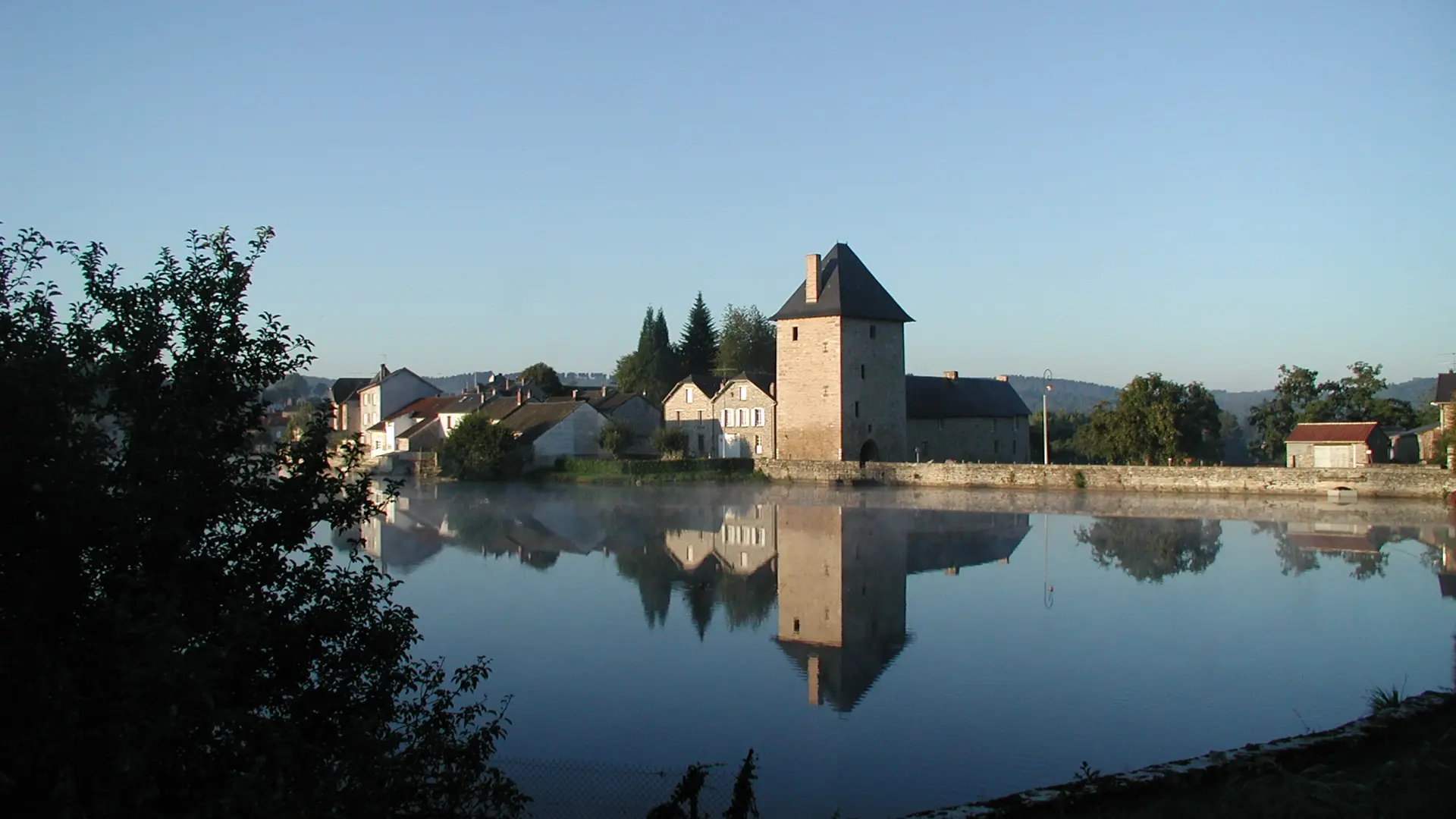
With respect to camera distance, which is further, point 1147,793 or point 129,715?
point 1147,793

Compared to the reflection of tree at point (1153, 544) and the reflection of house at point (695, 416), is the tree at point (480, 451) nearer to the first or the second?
the reflection of house at point (695, 416)

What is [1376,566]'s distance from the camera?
1700 centimetres

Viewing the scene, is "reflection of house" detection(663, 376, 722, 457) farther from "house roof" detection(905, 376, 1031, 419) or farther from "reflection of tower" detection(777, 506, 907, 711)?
"reflection of tower" detection(777, 506, 907, 711)

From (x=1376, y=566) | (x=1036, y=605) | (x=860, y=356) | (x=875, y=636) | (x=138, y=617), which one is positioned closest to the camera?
(x=138, y=617)

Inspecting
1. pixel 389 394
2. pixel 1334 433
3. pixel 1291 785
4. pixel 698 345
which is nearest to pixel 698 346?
pixel 698 345

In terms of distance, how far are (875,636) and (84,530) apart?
29.8 feet

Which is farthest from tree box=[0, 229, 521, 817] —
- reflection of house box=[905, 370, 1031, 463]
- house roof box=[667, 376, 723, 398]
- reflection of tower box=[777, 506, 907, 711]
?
house roof box=[667, 376, 723, 398]

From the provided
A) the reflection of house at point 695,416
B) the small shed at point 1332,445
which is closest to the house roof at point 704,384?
the reflection of house at point 695,416

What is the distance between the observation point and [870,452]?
3678cm

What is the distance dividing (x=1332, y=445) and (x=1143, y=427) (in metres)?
4.99

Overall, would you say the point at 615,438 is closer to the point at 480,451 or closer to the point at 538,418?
the point at 538,418

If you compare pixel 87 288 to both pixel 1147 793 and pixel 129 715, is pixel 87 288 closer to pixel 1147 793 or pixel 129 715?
pixel 129 715

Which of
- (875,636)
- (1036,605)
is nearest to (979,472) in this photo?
(1036,605)

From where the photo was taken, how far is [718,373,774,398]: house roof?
128 feet
